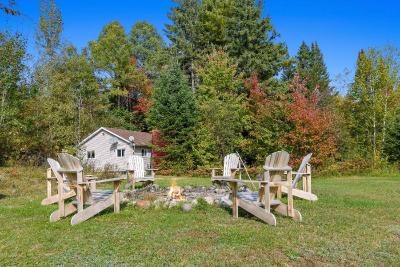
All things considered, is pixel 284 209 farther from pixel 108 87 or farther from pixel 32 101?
pixel 108 87

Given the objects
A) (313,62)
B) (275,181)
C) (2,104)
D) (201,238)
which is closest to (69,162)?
(201,238)

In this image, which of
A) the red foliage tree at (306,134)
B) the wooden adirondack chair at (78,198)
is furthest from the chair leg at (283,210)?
the red foliage tree at (306,134)

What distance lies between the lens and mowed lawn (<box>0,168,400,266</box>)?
3.91m

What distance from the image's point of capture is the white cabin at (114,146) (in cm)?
2605

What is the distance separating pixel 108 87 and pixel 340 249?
31.4 m

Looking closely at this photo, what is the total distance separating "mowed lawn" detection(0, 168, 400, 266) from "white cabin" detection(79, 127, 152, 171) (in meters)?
19.1

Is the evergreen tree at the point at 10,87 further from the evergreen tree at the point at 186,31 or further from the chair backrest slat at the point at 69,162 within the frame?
the chair backrest slat at the point at 69,162

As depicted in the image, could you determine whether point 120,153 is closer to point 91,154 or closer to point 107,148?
point 107,148

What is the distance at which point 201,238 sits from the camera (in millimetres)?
4684

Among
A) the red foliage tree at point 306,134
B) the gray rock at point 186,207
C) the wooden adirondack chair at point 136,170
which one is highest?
the red foliage tree at point 306,134

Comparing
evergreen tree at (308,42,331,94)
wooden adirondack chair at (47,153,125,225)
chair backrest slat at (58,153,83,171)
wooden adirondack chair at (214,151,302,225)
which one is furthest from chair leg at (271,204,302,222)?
evergreen tree at (308,42,331,94)

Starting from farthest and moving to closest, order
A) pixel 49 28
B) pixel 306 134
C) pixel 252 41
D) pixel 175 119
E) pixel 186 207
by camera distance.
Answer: pixel 49 28 → pixel 252 41 → pixel 175 119 → pixel 306 134 → pixel 186 207

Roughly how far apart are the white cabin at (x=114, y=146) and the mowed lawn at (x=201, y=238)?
19.1 metres

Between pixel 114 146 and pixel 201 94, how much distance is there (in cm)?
705
